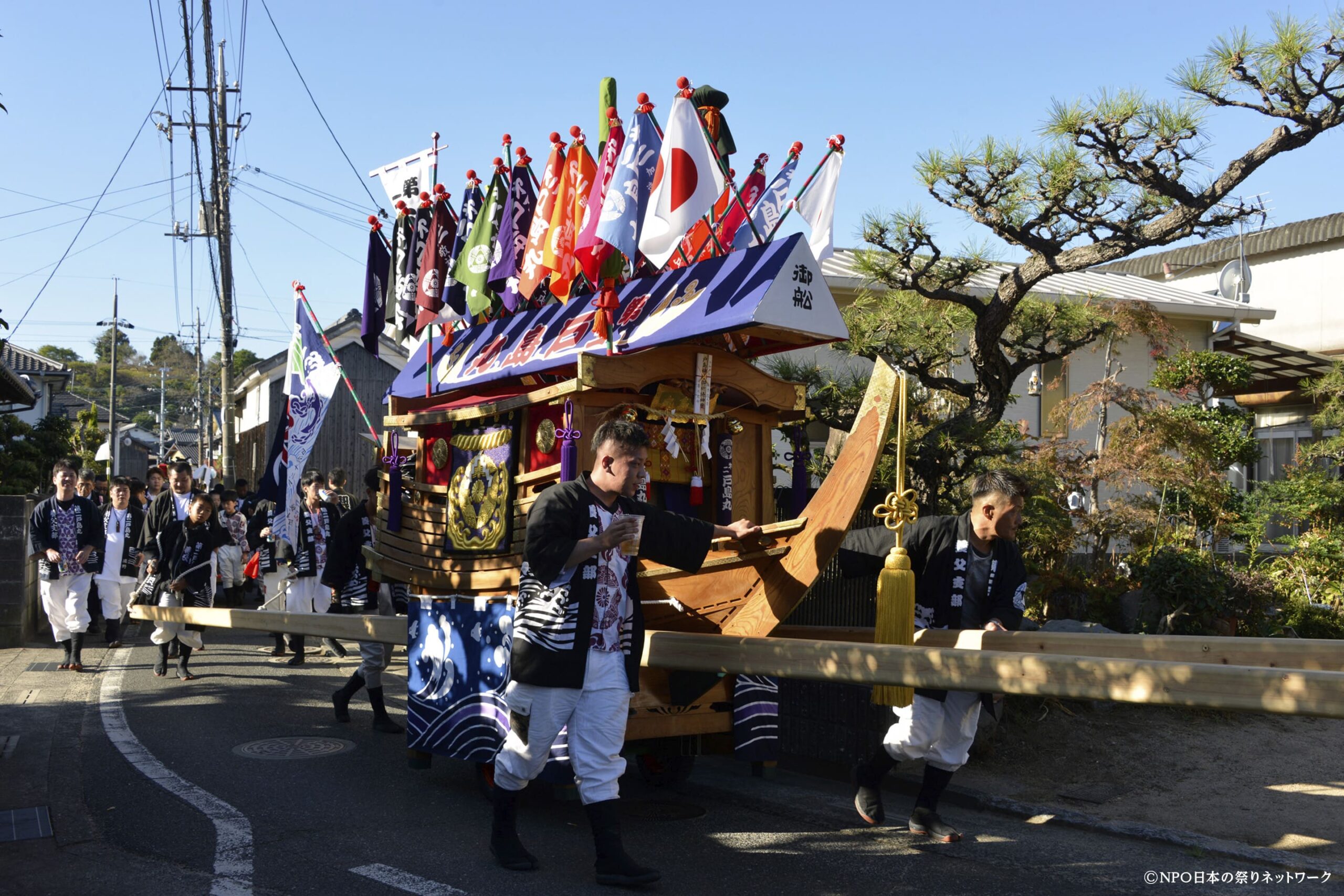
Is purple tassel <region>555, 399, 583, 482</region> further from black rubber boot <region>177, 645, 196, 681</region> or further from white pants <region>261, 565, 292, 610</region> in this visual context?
white pants <region>261, 565, 292, 610</region>

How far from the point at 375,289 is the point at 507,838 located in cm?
553

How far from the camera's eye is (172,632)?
10.5 meters

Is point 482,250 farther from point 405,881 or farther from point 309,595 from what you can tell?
point 309,595

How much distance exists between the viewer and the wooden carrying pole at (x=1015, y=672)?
338cm

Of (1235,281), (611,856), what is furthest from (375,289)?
(1235,281)

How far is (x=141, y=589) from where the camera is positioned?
35.3 ft

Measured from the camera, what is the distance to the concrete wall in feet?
41.2

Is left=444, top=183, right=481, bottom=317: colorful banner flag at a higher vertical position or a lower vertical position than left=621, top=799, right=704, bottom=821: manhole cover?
higher

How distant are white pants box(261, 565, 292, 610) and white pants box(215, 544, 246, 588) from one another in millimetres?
963

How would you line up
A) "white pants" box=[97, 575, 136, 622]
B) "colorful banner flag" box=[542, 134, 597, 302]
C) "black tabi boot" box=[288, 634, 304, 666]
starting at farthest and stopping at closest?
1. "white pants" box=[97, 575, 136, 622]
2. "black tabi boot" box=[288, 634, 304, 666]
3. "colorful banner flag" box=[542, 134, 597, 302]

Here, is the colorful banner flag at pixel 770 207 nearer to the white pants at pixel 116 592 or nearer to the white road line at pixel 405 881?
the white road line at pixel 405 881

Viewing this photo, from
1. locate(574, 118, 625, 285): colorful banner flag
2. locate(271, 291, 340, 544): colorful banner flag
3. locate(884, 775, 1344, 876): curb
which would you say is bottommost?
locate(884, 775, 1344, 876): curb

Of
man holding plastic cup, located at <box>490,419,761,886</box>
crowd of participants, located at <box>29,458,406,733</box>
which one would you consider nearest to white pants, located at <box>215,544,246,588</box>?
crowd of participants, located at <box>29,458,406,733</box>

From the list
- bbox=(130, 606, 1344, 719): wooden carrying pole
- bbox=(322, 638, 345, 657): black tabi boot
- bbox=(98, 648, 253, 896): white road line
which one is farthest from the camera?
bbox=(322, 638, 345, 657): black tabi boot
